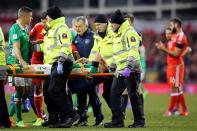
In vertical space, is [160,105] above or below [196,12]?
below

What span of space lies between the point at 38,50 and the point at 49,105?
6.65 feet

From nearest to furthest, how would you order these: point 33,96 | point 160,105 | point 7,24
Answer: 1. point 33,96
2. point 160,105
3. point 7,24

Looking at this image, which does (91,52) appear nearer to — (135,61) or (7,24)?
(135,61)

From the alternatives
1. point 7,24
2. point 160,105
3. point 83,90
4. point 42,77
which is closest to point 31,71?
point 42,77

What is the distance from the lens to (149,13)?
48.1m

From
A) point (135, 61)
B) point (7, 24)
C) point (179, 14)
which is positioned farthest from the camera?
point (179, 14)

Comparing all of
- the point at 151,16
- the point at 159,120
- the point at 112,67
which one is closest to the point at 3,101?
the point at 112,67

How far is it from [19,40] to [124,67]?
2399 mm

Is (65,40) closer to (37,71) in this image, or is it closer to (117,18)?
(37,71)

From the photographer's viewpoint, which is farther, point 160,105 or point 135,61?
point 160,105

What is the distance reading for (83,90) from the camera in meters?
18.6

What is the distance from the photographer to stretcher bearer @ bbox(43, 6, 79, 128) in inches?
672

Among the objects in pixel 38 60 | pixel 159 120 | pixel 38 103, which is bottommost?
pixel 159 120

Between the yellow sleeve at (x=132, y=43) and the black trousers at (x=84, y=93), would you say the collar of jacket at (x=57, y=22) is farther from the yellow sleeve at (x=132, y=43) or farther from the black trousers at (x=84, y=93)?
the black trousers at (x=84, y=93)
